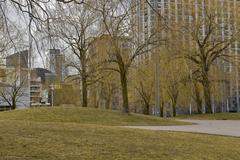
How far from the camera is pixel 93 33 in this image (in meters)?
38.0

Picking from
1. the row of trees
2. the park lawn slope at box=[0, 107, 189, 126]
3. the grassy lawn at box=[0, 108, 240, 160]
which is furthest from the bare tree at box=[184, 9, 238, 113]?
the grassy lawn at box=[0, 108, 240, 160]

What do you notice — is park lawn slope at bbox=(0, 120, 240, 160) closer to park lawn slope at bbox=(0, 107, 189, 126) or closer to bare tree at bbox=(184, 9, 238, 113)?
park lawn slope at bbox=(0, 107, 189, 126)

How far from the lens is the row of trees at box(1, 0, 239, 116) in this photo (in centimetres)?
3275

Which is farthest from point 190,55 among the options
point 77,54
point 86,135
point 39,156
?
point 39,156

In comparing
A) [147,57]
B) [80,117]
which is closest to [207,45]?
[147,57]

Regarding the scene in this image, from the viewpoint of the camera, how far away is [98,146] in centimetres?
1198

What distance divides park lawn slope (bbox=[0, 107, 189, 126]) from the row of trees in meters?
3.28

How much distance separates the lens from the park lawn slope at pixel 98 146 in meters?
10.5

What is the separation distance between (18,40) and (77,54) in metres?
26.7

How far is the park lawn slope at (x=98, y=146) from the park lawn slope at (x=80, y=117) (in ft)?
42.1

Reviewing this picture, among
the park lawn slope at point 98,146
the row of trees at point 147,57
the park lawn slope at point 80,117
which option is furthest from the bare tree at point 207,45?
the park lawn slope at point 98,146

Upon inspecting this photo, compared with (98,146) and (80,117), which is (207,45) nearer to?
(80,117)

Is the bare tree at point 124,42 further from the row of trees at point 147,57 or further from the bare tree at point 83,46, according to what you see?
the bare tree at point 83,46

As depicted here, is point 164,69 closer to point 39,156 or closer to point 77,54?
point 77,54
